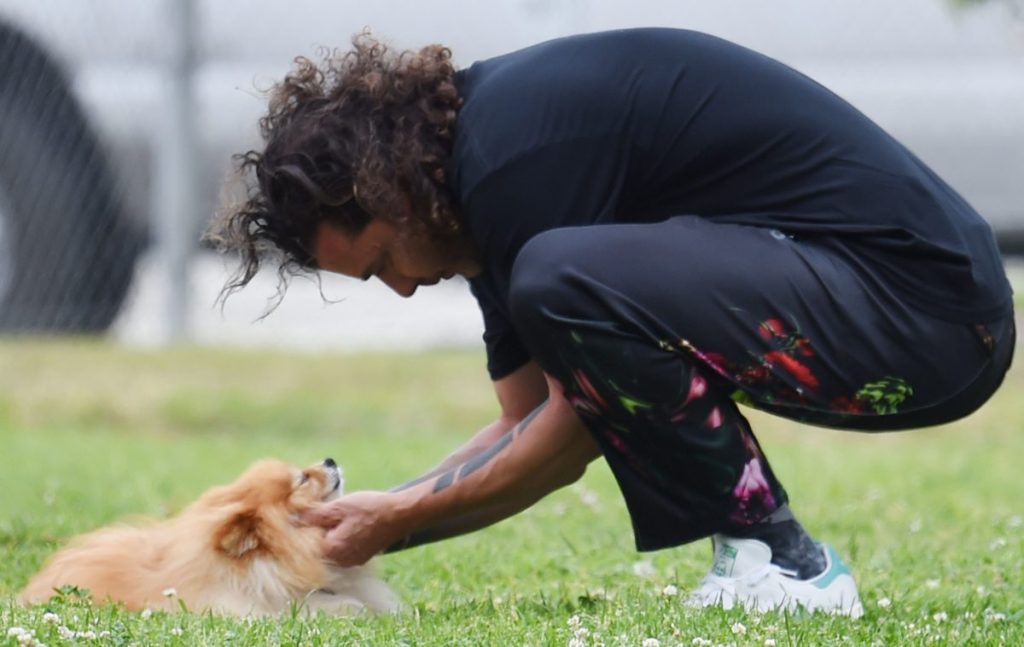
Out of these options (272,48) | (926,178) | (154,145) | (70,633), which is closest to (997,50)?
(272,48)

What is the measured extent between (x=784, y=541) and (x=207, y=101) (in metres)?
6.26

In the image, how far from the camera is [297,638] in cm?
299

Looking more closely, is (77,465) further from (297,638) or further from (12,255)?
(297,638)

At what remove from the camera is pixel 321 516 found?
368cm

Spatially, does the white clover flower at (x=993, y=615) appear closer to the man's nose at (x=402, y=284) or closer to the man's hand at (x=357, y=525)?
the man's hand at (x=357, y=525)

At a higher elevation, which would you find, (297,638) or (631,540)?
(297,638)

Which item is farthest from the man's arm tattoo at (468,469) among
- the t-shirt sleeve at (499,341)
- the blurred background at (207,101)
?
the blurred background at (207,101)

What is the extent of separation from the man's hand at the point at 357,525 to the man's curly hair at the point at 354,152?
52 cm

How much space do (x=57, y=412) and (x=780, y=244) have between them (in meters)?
5.59

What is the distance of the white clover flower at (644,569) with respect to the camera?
418 centimetres

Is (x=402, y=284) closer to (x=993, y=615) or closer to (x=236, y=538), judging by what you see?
(x=236, y=538)

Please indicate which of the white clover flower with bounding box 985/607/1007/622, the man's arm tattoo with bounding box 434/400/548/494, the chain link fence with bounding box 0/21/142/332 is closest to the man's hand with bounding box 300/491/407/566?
the man's arm tattoo with bounding box 434/400/548/494

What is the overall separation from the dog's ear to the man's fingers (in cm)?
11

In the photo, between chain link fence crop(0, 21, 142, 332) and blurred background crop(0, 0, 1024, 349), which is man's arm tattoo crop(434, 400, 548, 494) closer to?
blurred background crop(0, 0, 1024, 349)
